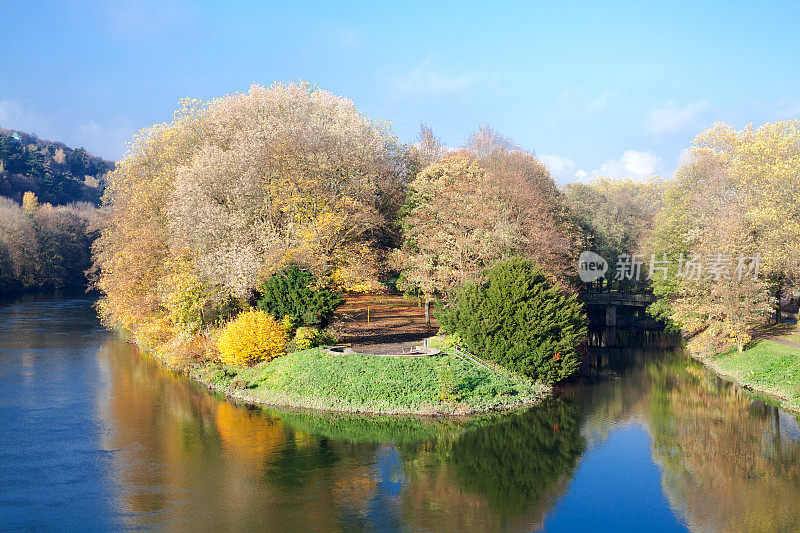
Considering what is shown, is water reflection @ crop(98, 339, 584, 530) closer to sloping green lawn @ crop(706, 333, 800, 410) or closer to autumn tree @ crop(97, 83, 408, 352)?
autumn tree @ crop(97, 83, 408, 352)

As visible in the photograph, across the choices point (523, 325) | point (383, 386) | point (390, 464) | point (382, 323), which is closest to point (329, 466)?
point (390, 464)

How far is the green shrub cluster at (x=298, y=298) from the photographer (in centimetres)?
3819

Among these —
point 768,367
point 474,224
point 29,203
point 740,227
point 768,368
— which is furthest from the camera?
point 29,203

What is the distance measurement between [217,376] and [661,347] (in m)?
39.6

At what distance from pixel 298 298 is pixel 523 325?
1385cm

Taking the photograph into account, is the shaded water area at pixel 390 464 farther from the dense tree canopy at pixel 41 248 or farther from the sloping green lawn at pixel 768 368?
the dense tree canopy at pixel 41 248

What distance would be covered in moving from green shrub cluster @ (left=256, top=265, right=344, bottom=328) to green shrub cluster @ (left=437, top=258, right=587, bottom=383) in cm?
899

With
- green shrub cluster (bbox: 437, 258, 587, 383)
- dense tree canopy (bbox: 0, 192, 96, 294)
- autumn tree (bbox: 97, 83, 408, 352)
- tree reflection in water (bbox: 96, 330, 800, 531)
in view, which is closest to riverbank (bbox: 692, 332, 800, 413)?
tree reflection in water (bbox: 96, 330, 800, 531)

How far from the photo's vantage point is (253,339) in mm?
36812

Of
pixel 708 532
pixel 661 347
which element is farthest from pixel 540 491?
pixel 661 347

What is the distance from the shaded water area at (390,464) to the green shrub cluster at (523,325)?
7.56 feet

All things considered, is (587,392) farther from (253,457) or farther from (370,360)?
(253,457)

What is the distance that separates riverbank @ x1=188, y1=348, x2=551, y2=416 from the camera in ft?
105

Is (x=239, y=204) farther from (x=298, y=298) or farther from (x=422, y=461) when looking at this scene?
(x=422, y=461)
